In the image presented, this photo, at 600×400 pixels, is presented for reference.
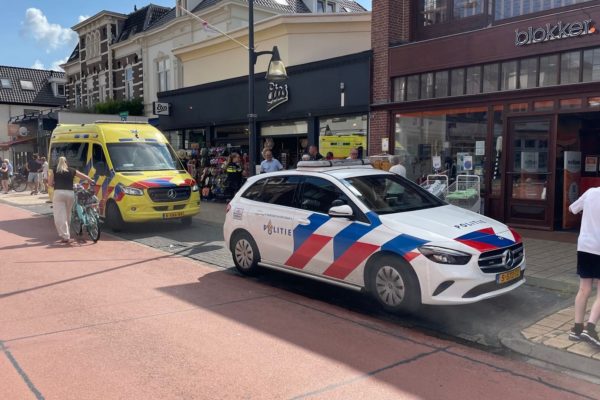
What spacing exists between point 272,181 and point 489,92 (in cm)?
608

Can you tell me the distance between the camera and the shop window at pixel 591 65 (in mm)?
9641

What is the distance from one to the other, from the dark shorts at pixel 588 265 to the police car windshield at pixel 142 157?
32.8ft

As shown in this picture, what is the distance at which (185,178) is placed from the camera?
41.5 feet

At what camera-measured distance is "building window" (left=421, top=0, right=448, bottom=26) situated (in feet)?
42.2

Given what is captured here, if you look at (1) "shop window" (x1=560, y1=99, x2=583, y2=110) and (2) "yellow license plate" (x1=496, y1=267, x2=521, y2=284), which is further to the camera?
(1) "shop window" (x1=560, y1=99, x2=583, y2=110)

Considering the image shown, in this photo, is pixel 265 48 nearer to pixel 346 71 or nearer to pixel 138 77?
pixel 346 71

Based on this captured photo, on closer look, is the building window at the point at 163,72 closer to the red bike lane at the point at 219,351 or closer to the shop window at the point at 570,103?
the shop window at the point at 570,103

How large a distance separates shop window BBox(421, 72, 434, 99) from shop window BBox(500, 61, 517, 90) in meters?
1.79

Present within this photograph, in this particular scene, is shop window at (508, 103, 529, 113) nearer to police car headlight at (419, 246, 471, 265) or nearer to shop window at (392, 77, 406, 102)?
shop window at (392, 77, 406, 102)

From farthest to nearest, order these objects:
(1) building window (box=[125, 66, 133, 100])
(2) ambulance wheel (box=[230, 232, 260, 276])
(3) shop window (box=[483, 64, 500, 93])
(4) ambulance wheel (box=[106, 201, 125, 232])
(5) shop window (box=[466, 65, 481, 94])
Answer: (1) building window (box=[125, 66, 133, 100])
(4) ambulance wheel (box=[106, 201, 125, 232])
(5) shop window (box=[466, 65, 481, 94])
(3) shop window (box=[483, 64, 500, 93])
(2) ambulance wheel (box=[230, 232, 260, 276])

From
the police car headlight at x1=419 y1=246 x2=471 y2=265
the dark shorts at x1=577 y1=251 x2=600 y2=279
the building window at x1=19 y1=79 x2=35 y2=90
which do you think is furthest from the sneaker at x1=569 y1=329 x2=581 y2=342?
the building window at x1=19 y1=79 x2=35 y2=90

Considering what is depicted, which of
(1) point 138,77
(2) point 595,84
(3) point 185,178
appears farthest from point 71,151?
(1) point 138,77

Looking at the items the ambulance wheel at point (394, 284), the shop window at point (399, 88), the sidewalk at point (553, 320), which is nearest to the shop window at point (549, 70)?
the sidewalk at point (553, 320)

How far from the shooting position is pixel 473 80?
11.6 metres
